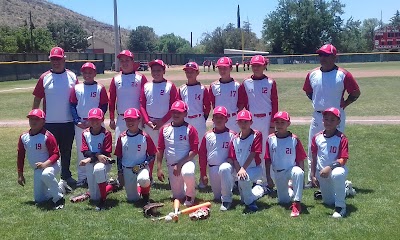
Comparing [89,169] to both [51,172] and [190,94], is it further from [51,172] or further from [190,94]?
[190,94]

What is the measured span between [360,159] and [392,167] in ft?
2.46

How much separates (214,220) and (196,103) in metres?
2.08

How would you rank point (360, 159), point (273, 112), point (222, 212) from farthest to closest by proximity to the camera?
point (360, 159), point (273, 112), point (222, 212)

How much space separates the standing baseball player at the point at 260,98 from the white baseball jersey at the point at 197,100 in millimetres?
484

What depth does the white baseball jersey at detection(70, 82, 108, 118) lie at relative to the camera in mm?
7117

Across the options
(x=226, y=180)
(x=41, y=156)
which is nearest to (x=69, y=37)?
(x=41, y=156)

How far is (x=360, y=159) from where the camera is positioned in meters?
8.70

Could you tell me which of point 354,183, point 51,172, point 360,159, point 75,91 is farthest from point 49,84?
point 360,159

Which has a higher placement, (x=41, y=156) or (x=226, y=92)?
(x=226, y=92)

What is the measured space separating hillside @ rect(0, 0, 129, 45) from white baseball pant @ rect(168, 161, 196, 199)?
296 feet

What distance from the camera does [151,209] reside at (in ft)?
18.9

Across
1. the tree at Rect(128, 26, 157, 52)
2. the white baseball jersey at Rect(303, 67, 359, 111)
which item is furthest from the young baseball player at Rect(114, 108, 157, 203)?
the tree at Rect(128, 26, 157, 52)

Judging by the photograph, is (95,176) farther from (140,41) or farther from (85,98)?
(140,41)

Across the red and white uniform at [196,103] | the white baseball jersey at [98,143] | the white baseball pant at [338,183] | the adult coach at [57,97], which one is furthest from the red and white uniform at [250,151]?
the adult coach at [57,97]
